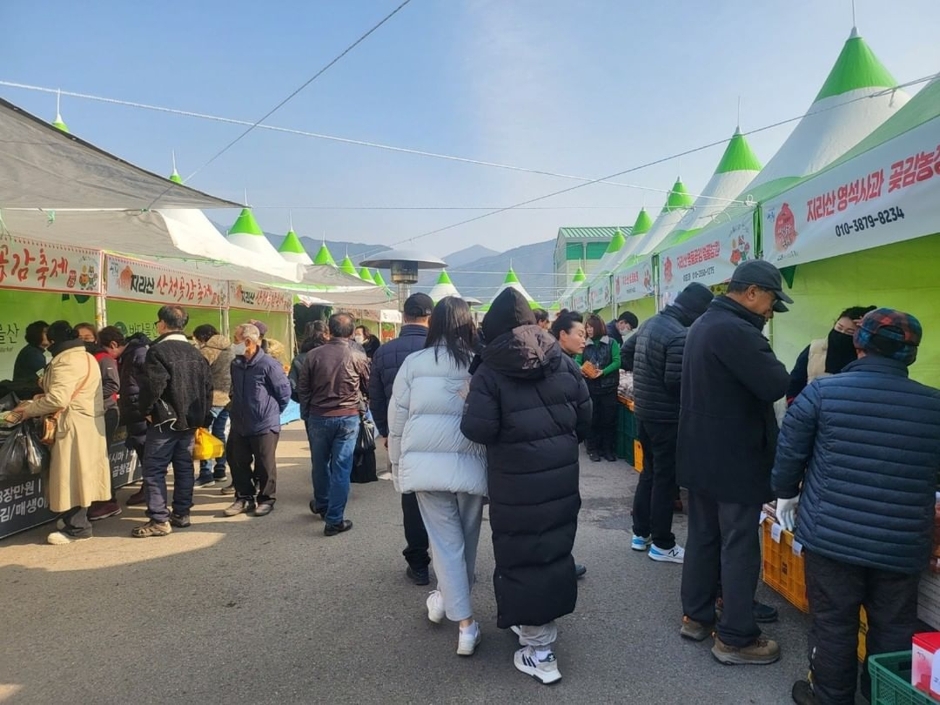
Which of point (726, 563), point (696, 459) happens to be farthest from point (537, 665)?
point (696, 459)

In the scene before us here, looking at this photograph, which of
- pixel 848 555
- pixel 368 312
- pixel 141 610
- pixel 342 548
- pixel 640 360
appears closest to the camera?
pixel 848 555

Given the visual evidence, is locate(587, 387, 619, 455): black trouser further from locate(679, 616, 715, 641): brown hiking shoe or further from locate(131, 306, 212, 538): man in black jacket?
locate(131, 306, 212, 538): man in black jacket

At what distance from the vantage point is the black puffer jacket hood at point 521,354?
237 centimetres

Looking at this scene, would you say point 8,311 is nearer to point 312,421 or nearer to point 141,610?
point 312,421

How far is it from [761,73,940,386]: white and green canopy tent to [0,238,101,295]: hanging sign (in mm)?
6744

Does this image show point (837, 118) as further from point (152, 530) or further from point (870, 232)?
point (152, 530)

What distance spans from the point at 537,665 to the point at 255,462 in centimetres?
344

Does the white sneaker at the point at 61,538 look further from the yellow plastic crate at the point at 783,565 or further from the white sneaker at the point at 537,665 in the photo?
the yellow plastic crate at the point at 783,565

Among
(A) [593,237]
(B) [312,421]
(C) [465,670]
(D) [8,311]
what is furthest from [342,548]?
(A) [593,237]

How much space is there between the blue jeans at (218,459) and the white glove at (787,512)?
5575mm

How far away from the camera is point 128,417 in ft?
15.6

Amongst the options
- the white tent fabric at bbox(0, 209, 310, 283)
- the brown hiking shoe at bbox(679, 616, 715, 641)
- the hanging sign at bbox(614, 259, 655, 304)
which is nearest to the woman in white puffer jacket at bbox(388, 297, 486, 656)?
the brown hiking shoe at bbox(679, 616, 715, 641)

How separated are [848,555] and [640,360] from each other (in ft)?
6.32

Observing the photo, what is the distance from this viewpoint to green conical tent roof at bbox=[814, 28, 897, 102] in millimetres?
5738
